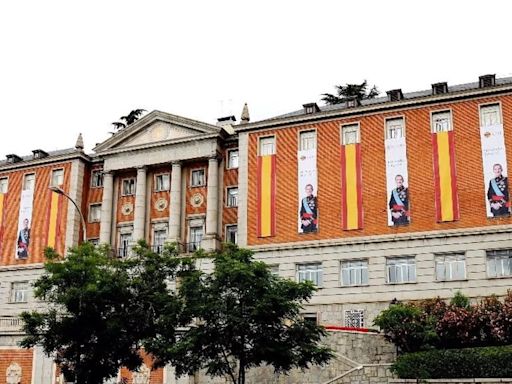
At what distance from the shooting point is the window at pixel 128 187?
55.7 metres

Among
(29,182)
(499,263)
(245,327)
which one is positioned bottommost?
(245,327)

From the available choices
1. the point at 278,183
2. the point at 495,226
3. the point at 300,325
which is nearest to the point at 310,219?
the point at 278,183

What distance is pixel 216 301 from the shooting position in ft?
92.4

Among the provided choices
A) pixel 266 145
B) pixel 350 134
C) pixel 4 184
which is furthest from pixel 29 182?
pixel 350 134

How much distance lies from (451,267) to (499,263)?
271 centimetres

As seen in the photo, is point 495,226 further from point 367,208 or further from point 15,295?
point 15,295

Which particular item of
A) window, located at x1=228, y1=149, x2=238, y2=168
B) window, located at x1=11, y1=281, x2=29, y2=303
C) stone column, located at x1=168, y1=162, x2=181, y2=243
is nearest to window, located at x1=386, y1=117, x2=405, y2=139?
window, located at x1=228, y1=149, x2=238, y2=168

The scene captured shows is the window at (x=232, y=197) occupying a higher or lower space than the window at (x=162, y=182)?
lower

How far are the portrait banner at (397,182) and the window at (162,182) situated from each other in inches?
673

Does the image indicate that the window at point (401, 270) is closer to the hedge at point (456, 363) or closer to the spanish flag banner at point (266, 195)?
the spanish flag banner at point (266, 195)

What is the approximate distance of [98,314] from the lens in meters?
32.2

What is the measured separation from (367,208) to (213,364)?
20553 millimetres

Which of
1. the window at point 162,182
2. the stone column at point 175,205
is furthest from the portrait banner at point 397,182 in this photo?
the window at point 162,182

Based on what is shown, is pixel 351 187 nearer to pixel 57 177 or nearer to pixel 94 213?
pixel 94 213
